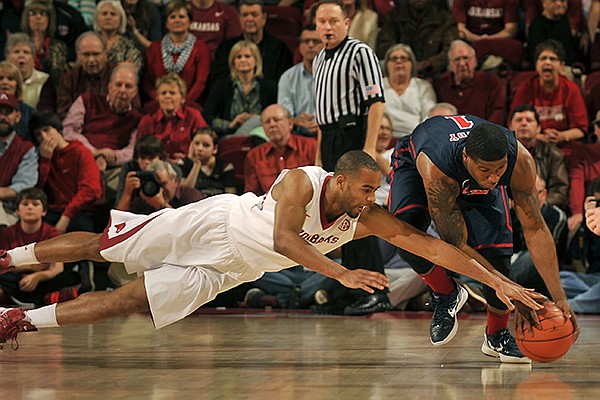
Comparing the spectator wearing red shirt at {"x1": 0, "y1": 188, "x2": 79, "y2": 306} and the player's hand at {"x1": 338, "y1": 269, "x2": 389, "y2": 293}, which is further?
the spectator wearing red shirt at {"x1": 0, "y1": 188, "x2": 79, "y2": 306}

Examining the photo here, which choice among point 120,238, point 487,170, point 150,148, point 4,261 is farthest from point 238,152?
point 487,170

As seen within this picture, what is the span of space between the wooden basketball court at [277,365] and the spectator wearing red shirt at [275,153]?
69.4 inches

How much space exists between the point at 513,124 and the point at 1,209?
3916 millimetres

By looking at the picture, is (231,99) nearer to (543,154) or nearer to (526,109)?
(526,109)

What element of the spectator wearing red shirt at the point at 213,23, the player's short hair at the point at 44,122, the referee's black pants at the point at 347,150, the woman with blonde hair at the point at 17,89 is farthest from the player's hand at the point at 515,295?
the spectator wearing red shirt at the point at 213,23

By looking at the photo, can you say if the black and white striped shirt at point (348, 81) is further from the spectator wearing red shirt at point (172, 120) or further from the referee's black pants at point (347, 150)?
the spectator wearing red shirt at point (172, 120)

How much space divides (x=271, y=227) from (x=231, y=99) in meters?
4.45

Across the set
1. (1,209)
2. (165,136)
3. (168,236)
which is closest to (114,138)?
(165,136)

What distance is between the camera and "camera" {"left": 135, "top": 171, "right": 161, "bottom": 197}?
7316 millimetres

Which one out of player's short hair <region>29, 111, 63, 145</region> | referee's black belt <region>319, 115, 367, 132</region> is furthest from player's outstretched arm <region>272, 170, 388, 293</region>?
player's short hair <region>29, 111, 63, 145</region>

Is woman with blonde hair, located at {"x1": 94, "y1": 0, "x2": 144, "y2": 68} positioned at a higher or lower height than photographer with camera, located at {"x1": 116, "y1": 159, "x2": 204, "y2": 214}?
higher

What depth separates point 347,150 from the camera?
653 cm

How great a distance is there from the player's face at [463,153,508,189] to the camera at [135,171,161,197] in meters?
3.55

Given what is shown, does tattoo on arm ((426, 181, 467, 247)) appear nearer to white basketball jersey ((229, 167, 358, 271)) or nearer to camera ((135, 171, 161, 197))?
white basketball jersey ((229, 167, 358, 271))
